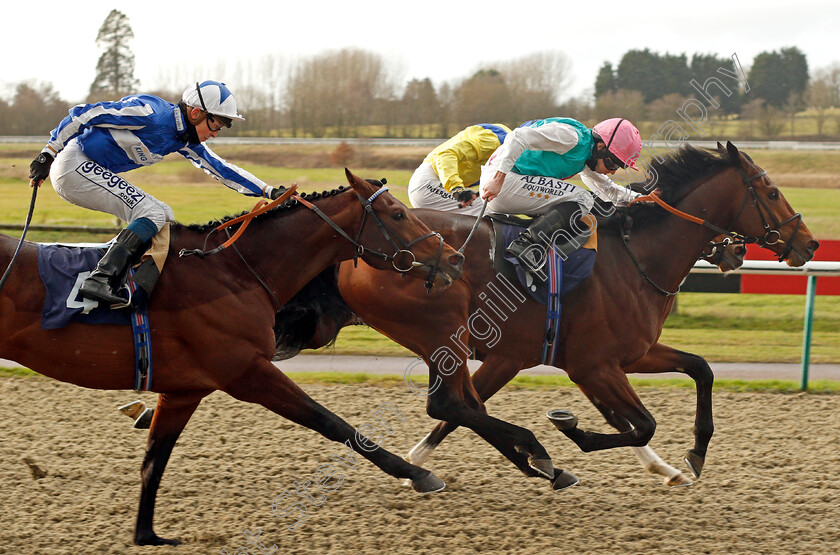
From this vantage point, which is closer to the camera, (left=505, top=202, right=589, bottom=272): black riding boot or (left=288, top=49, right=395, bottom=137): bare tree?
(left=505, top=202, right=589, bottom=272): black riding boot

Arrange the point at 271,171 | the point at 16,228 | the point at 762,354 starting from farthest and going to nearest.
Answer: the point at 271,171, the point at 16,228, the point at 762,354

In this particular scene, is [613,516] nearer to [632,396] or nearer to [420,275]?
[632,396]

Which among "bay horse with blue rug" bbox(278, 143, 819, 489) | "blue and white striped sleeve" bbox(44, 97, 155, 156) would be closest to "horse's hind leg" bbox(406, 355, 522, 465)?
"bay horse with blue rug" bbox(278, 143, 819, 489)

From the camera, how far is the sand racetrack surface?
360 centimetres

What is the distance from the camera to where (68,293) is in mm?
3322

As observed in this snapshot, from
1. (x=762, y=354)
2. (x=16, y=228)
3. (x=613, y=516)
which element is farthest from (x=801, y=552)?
(x=16, y=228)

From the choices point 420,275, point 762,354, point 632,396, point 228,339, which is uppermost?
point 420,275

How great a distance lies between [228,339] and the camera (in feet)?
11.2

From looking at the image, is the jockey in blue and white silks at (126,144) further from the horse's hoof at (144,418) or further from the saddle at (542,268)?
the saddle at (542,268)

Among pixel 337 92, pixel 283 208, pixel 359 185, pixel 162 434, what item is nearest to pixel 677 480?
pixel 359 185

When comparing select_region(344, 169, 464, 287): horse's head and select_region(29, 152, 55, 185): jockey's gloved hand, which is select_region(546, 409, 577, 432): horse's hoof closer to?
select_region(344, 169, 464, 287): horse's head

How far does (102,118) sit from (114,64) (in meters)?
22.0

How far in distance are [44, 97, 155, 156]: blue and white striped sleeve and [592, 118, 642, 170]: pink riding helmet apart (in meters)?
2.32

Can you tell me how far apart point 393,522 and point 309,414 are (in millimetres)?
763
